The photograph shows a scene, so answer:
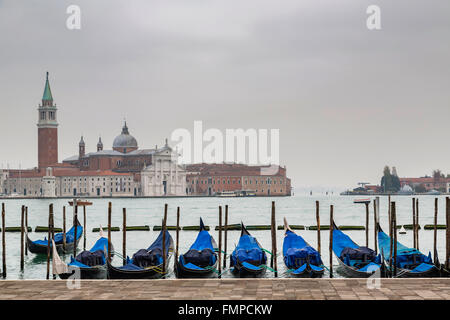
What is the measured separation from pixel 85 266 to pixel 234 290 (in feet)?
14.2

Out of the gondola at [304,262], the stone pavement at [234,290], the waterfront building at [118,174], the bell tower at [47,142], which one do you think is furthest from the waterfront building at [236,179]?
the stone pavement at [234,290]

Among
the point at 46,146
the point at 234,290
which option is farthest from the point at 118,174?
the point at 234,290

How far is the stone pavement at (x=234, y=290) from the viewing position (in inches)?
275

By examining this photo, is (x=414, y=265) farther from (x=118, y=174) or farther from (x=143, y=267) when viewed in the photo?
(x=118, y=174)

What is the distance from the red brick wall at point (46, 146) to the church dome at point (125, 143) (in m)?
8.84

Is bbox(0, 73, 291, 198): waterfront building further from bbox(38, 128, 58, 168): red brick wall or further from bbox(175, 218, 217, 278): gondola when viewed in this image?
bbox(175, 218, 217, 278): gondola

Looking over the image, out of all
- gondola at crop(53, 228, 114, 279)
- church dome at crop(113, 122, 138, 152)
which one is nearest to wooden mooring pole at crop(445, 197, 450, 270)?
gondola at crop(53, 228, 114, 279)

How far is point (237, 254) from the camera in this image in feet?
39.7

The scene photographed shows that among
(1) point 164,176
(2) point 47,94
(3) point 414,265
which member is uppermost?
(2) point 47,94

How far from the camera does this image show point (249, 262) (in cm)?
1190

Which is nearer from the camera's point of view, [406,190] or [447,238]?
[447,238]

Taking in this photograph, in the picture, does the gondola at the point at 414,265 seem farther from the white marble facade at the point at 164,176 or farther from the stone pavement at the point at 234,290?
the white marble facade at the point at 164,176

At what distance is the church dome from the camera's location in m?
90.4
